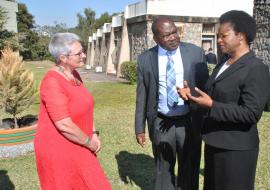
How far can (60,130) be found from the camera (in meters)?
3.06

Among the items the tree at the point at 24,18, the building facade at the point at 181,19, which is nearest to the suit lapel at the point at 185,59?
the building facade at the point at 181,19

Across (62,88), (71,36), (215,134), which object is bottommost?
(215,134)

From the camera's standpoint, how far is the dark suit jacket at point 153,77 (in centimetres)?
407

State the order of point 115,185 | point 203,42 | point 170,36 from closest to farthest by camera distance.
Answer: point 170,36 < point 115,185 < point 203,42

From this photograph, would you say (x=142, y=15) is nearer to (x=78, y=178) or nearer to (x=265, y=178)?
(x=265, y=178)

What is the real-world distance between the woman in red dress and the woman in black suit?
2.91ft

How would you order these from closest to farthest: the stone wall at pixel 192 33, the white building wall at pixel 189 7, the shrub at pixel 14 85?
1. the shrub at pixel 14 85
2. the white building wall at pixel 189 7
3. the stone wall at pixel 192 33

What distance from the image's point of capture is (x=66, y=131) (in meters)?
3.06

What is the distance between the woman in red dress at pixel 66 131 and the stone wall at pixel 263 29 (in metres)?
11.0

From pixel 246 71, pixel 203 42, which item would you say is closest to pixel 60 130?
pixel 246 71

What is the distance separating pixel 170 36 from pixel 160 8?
53.8ft

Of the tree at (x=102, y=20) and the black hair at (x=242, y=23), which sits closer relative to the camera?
the black hair at (x=242, y=23)

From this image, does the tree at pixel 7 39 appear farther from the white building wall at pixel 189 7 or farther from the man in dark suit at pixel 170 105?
the man in dark suit at pixel 170 105

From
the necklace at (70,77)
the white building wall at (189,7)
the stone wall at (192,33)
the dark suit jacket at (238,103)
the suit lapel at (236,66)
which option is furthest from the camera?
the stone wall at (192,33)
